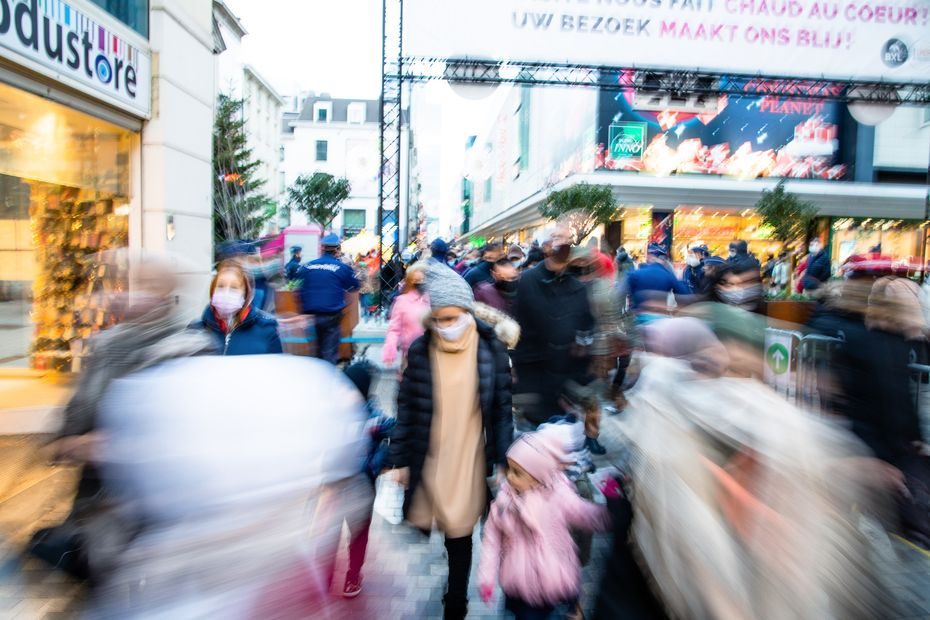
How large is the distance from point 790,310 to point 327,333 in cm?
727

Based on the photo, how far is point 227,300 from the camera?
3924mm

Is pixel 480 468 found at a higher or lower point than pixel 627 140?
lower

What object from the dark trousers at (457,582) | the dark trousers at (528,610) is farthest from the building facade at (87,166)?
the dark trousers at (528,610)

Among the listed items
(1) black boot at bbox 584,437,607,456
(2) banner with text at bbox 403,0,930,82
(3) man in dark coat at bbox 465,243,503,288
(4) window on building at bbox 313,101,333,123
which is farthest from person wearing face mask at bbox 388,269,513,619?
(4) window on building at bbox 313,101,333,123

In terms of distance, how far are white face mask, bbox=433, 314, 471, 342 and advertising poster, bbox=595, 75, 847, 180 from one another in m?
25.3

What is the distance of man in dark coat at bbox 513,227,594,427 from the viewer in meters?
4.77

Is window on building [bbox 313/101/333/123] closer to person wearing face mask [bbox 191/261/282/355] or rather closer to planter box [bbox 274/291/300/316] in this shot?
planter box [bbox 274/291/300/316]

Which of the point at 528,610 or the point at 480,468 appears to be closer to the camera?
the point at 528,610

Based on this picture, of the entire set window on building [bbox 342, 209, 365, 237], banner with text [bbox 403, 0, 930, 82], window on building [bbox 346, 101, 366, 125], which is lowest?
banner with text [bbox 403, 0, 930, 82]

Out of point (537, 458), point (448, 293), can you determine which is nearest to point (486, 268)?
point (448, 293)

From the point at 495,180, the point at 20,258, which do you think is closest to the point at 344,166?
the point at 495,180

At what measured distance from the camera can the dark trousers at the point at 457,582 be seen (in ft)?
11.8

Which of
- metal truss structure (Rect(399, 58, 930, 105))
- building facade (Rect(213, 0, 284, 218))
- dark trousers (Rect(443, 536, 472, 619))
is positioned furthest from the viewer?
building facade (Rect(213, 0, 284, 218))

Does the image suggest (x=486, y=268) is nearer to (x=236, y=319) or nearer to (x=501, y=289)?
(x=501, y=289)
